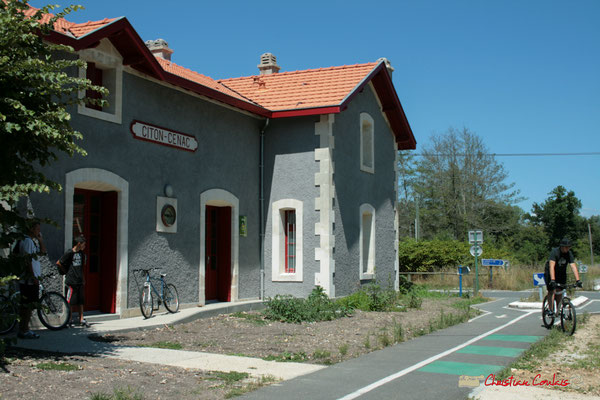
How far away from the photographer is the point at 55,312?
10195 mm

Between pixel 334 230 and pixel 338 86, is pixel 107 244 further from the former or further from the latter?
pixel 338 86

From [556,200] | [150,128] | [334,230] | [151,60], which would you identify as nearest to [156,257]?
[150,128]

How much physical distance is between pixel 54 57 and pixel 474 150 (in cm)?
4065

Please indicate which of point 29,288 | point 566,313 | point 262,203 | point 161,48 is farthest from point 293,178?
point 29,288

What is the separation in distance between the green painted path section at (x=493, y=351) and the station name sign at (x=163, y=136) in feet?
24.0

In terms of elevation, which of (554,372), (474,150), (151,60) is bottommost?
(554,372)

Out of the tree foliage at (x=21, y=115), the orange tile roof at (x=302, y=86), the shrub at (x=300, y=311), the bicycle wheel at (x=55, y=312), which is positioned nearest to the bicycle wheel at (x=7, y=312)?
the tree foliage at (x=21, y=115)

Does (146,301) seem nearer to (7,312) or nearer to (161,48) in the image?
(7,312)

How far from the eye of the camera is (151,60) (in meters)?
12.4

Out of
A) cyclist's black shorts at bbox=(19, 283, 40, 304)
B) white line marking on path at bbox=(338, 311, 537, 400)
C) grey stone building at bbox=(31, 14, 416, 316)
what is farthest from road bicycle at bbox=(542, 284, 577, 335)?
cyclist's black shorts at bbox=(19, 283, 40, 304)

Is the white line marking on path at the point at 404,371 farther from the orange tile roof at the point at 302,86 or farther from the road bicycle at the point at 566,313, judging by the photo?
the orange tile roof at the point at 302,86

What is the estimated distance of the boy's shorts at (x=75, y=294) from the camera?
10.6 metres

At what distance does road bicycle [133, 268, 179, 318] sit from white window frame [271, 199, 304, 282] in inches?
153

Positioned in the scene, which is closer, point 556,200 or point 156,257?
point 156,257
